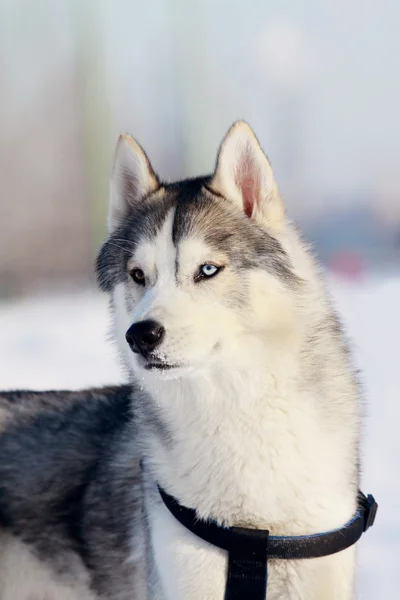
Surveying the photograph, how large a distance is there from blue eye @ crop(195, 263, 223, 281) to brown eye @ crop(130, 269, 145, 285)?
0.18 meters

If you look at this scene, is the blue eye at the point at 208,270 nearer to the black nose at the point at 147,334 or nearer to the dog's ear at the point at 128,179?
the black nose at the point at 147,334

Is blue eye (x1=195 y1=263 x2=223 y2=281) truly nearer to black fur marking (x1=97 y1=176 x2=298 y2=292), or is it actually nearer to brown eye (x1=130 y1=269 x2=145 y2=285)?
black fur marking (x1=97 y1=176 x2=298 y2=292)

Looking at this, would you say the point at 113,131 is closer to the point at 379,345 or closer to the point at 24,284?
the point at 24,284

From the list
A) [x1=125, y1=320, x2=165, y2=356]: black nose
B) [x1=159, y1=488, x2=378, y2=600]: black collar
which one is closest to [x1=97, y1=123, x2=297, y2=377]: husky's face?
[x1=125, y1=320, x2=165, y2=356]: black nose

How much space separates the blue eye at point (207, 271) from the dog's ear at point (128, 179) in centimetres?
45

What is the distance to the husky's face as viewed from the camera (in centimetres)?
173

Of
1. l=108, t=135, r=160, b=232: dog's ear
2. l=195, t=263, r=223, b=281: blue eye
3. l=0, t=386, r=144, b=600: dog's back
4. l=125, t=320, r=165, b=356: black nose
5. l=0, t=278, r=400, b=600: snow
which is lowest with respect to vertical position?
l=0, t=278, r=400, b=600: snow

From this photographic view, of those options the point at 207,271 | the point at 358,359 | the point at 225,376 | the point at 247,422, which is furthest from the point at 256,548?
the point at 358,359

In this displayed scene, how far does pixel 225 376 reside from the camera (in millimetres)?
1814

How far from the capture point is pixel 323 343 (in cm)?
193

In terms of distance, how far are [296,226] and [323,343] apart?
383 millimetres

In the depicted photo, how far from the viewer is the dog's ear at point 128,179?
2.12 metres

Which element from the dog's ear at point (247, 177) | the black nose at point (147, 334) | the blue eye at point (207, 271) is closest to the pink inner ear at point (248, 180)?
the dog's ear at point (247, 177)

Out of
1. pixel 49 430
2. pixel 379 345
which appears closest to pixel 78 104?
pixel 379 345
